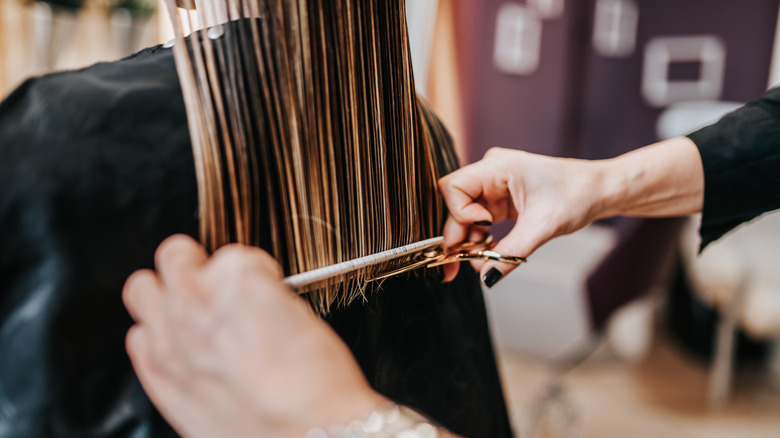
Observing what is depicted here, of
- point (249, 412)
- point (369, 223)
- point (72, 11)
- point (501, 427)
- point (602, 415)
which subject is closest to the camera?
point (249, 412)

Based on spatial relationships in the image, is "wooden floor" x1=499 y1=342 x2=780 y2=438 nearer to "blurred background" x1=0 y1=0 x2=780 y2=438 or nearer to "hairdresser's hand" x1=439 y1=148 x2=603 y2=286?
"blurred background" x1=0 y1=0 x2=780 y2=438

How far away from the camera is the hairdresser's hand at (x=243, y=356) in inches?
11.5

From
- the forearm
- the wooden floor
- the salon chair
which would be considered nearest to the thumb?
the forearm

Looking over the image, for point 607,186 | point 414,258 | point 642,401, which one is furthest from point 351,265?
point 642,401

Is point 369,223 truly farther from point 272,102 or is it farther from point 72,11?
point 72,11

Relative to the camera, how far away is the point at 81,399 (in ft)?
1.18

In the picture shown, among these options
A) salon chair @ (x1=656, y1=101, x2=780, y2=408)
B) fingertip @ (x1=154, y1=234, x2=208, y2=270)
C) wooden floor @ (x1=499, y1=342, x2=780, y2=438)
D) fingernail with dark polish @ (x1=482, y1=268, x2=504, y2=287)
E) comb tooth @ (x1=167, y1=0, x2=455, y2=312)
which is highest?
comb tooth @ (x1=167, y1=0, x2=455, y2=312)


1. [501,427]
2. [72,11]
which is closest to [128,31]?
[72,11]

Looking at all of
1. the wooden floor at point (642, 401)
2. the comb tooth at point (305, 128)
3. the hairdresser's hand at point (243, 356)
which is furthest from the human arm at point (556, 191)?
the wooden floor at point (642, 401)

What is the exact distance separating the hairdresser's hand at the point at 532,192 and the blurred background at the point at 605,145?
621 mm

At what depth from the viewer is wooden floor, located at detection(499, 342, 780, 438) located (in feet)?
6.19

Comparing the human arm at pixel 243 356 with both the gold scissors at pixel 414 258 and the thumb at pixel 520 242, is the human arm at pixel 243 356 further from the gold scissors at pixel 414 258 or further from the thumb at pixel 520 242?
the thumb at pixel 520 242

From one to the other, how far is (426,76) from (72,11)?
1.26m

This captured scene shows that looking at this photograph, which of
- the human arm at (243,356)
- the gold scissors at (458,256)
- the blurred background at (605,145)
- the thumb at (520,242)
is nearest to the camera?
the human arm at (243,356)
